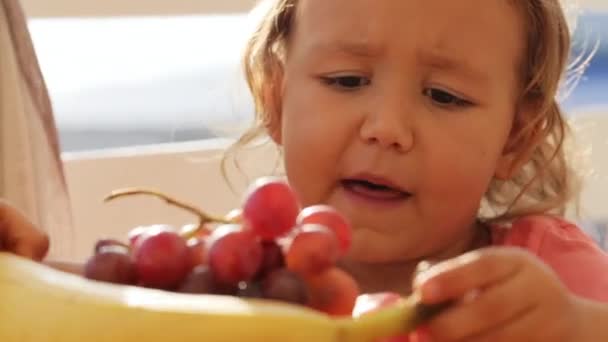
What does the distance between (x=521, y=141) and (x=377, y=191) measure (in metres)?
0.28

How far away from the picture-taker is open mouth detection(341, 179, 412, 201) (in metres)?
1.13

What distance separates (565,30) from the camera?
1367 millimetres

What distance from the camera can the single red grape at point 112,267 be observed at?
0.67 metres

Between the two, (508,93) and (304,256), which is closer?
(304,256)

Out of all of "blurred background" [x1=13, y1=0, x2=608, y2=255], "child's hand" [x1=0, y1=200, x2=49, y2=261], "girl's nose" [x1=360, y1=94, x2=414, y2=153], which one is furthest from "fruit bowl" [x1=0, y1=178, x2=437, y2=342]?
"blurred background" [x1=13, y1=0, x2=608, y2=255]

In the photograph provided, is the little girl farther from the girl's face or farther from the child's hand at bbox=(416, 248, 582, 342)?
the child's hand at bbox=(416, 248, 582, 342)

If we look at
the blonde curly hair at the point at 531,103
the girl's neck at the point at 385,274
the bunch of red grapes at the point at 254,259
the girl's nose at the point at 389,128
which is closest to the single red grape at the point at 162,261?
the bunch of red grapes at the point at 254,259

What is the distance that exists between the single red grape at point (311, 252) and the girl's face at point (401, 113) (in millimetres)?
447

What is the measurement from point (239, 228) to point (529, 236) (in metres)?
0.67

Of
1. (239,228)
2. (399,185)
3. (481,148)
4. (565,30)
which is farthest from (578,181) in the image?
(239,228)

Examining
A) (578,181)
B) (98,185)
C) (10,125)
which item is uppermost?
(10,125)

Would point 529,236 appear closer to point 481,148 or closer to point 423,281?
point 481,148

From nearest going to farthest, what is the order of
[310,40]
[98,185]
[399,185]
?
[399,185], [310,40], [98,185]

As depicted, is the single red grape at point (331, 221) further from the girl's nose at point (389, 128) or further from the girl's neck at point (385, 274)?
the girl's neck at point (385, 274)
